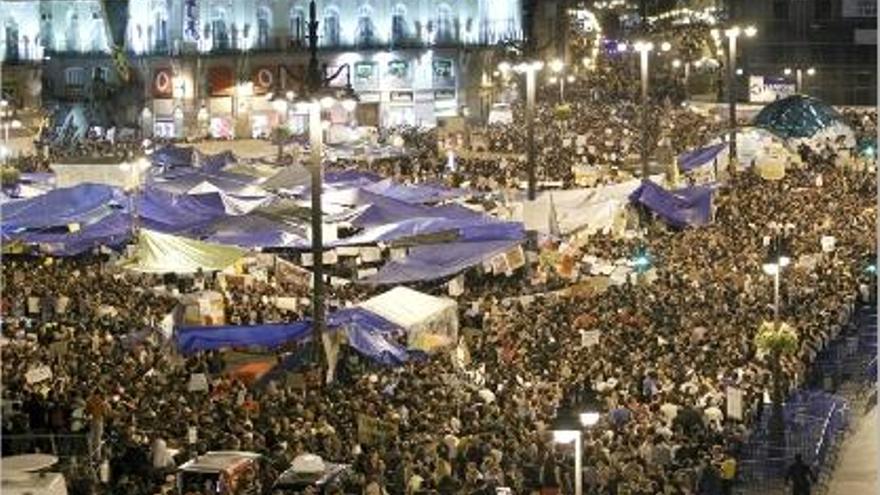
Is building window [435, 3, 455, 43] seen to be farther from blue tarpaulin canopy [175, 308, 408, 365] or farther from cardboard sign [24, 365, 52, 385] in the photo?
cardboard sign [24, 365, 52, 385]

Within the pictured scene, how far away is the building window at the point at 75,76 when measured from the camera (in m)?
79.6

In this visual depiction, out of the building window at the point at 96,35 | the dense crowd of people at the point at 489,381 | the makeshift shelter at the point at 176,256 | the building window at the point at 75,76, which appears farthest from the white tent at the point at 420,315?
the building window at the point at 75,76

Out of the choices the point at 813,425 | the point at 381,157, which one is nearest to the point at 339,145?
the point at 381,157

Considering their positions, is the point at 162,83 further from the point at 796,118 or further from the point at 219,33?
the point at 796,118

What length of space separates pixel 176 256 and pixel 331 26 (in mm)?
50235

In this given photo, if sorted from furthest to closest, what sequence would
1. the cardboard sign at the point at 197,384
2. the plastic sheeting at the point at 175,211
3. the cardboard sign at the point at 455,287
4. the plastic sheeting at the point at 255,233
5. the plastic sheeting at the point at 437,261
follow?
the plastic sheeting at the point at 175,211, the plastic sheeting at the point at 255,233, the cardboard sign at the point at 455,287, the plastic sheeting at the point at 437,261, the cardboard sign at the point at 197,384

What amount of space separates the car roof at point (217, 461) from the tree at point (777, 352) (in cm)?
692

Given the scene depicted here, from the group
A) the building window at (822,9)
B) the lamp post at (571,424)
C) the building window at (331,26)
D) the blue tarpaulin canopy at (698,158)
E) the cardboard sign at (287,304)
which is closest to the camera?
the lamp post at (571,424)

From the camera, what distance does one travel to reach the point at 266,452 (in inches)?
728

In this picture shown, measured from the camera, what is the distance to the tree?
19984 millimetres

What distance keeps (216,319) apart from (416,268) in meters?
3.79

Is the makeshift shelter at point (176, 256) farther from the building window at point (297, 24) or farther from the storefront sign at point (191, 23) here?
the storefront sign at point (191, 23)

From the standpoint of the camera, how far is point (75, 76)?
79750 millimetres

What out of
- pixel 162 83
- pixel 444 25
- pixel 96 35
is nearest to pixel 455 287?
pixel 444 25
